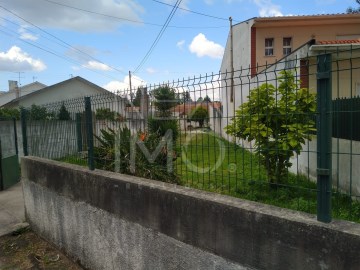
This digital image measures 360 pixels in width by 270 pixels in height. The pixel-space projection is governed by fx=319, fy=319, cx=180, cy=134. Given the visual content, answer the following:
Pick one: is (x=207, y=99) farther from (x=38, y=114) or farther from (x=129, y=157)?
(x=38, y=114)

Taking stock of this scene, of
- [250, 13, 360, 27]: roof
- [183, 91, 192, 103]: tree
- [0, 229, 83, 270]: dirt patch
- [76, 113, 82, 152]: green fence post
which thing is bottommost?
[0, 229, 83, 270]: dirt patch

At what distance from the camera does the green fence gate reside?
9016mm

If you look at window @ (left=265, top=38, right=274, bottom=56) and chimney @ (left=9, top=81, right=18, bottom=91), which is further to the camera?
chimney @ (left=9, top=81, right=18, bottom=91)

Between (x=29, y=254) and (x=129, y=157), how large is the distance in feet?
7.43

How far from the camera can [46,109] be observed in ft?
19.6

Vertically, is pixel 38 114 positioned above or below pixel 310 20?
below

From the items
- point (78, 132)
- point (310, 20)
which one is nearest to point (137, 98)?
point (78, 132)

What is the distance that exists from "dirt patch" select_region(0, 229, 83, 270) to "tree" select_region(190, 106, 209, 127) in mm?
2681

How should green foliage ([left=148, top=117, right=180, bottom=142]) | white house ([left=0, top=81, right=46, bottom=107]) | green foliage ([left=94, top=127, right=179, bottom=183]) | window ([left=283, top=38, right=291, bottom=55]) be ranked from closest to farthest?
green foliage ([left=148, top=117, right=180, bottom=142]) < green foliage ([left=94, top=127, right=179, bottom=183]) < window ([left=283, top=38, right=291, bottom=55]) < white house ([left=0, top=81, right=46, bottom=107])

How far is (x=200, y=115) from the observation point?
10.6ft

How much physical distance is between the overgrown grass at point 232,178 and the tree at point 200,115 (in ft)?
0.47

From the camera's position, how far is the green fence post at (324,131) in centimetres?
207

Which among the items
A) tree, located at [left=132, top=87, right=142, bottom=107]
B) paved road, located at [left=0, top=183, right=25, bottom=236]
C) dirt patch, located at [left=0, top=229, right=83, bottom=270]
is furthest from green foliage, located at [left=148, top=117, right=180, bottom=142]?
paved road, located at [left=0, top=183, right=25, bottom=236]

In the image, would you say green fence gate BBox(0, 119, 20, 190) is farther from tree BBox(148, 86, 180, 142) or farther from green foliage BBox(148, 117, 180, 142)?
tree BBox(148, 86, 180, 142)
